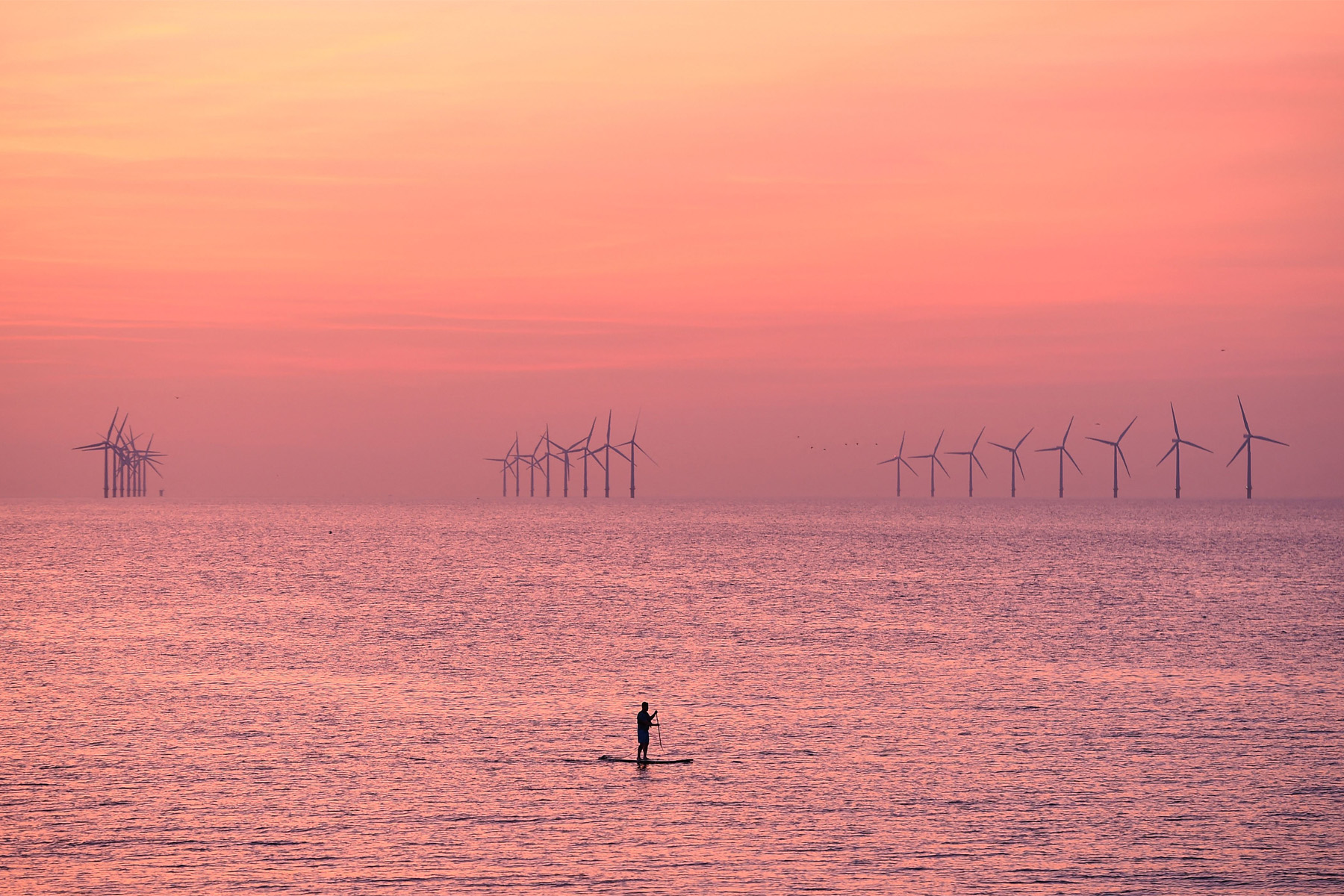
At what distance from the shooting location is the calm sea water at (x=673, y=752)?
135ft

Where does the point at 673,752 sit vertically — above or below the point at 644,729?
below

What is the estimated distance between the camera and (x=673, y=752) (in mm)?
57562

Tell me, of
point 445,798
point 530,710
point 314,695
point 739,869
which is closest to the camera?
point 739,869

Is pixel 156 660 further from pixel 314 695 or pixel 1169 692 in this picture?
pixel 1169 692

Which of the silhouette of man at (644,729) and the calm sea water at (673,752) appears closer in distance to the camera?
the calm sea water at (673,752)

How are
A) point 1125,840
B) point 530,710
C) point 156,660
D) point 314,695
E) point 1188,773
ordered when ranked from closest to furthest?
1. point 1125,840
2. point 1188,773
3. point 530,710
4. point 314,695
5. point 156,660

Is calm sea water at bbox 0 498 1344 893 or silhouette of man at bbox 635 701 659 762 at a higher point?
silhouette of man at bbox 635 701 659 762

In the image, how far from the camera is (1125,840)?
44219mm

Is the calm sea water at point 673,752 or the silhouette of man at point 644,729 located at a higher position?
the silhouette of man at point 644,729

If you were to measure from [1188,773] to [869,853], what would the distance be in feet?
57.7

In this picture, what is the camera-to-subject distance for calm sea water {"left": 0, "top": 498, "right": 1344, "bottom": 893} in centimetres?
4128

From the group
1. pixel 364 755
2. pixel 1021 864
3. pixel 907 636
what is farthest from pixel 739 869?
pixel 907 636

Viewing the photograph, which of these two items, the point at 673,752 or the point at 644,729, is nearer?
the point at 644,729

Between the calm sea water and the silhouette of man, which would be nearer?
the calm sea water
